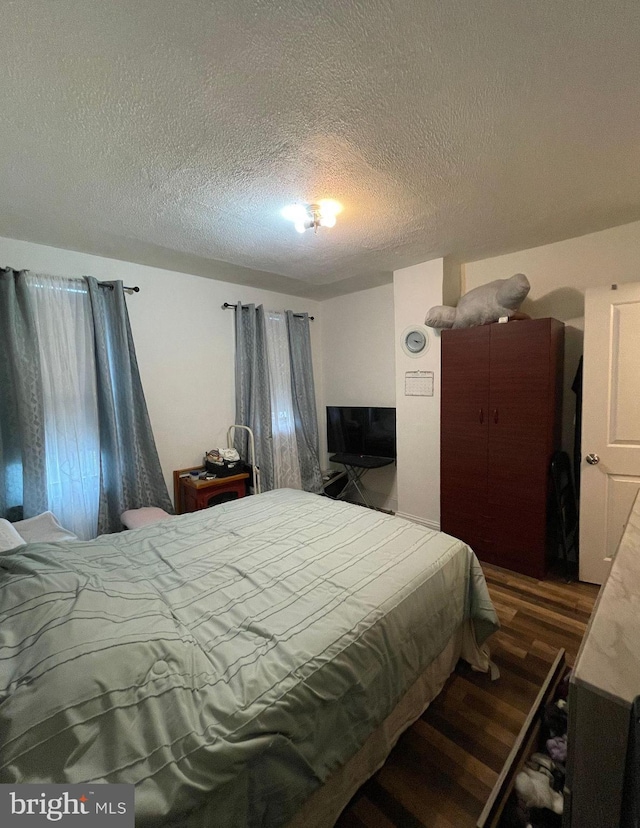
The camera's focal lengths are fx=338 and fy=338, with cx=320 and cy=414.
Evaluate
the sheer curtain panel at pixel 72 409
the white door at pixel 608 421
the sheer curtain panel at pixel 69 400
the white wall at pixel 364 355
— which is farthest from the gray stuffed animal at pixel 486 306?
the sheer curtain panel at pixel 69 400

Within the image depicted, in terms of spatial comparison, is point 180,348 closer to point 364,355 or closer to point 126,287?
point 126,287

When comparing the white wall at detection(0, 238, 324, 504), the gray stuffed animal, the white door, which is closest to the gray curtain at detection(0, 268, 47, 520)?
the white wall at detection(0, 238, 324, 504)

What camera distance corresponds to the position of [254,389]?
3643mm

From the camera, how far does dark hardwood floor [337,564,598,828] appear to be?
1.16 meters

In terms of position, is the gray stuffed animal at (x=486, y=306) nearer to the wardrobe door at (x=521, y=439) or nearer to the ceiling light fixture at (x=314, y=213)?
the wardrobe door at (x=521, y=439)

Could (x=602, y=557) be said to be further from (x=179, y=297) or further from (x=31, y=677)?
(x=179, y=297)

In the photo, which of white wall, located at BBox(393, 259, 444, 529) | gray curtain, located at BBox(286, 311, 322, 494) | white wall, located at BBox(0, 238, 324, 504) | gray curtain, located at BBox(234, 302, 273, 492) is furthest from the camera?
gray curtain, located at BBox(286, 311, 322, 494)

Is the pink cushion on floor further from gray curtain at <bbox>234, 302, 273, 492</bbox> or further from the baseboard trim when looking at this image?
the baseboard trim

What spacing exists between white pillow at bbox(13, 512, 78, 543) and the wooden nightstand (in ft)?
3.26

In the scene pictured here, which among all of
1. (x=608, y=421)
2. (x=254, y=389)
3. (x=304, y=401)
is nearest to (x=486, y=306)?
(x=608, y=421)

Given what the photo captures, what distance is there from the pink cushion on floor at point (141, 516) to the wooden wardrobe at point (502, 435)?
2.35 metres

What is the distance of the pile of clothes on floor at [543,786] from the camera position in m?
1.08

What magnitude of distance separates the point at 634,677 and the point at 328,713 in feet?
2.55

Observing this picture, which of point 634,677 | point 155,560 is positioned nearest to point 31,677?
point 155,560
